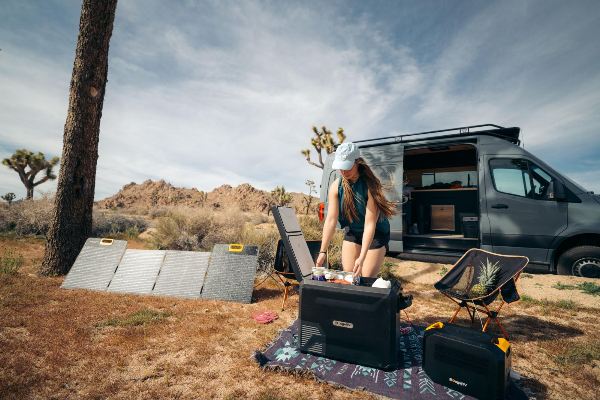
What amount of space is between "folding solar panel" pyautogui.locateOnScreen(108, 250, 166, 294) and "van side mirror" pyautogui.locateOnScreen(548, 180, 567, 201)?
282 inches

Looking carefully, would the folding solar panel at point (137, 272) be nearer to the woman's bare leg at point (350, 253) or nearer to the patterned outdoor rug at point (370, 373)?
the patterned outdoor rug at point (370, 373)

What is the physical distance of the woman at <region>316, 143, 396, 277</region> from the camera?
9.91ft

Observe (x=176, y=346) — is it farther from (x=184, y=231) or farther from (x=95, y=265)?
(x=184, y=231)

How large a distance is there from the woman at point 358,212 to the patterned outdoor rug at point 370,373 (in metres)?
0.90

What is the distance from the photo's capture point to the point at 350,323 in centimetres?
270

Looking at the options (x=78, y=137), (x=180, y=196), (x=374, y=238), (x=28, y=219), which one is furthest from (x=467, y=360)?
(x=180, y=196)

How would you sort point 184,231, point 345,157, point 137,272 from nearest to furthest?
1. point 345,157
2. point 137,272
3. point 184,231

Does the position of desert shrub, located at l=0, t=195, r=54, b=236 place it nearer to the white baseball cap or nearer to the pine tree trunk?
the pine tree trunk

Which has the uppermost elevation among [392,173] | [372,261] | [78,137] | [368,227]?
[78,137]

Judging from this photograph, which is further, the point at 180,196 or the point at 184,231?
the point at 180,196

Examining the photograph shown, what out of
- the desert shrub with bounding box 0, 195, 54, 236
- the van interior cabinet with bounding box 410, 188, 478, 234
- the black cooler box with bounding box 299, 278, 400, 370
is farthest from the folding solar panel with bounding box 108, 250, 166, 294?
the van interior cabinet with bounding box 410, 188, 478, 234

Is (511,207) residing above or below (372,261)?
above

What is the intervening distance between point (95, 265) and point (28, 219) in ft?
23.7

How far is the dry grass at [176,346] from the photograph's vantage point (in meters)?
2.40
